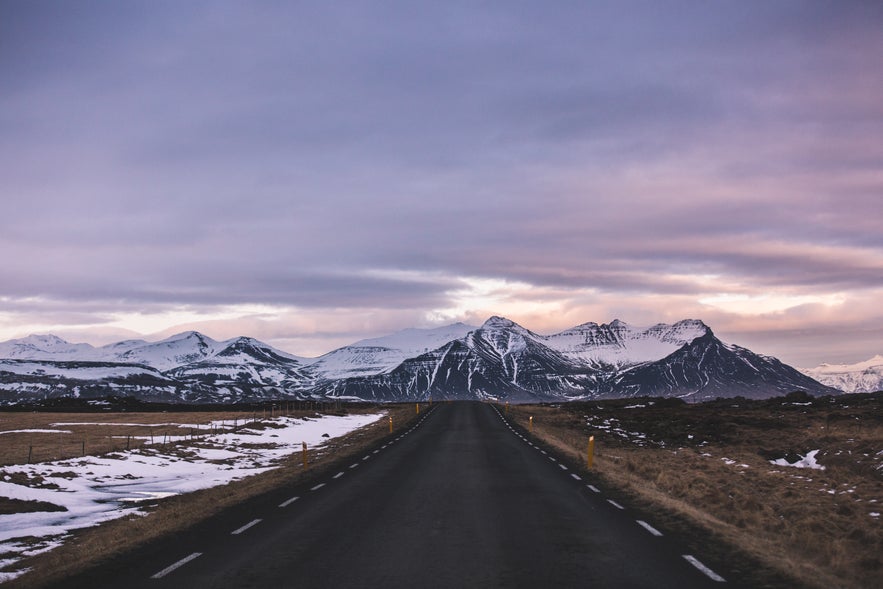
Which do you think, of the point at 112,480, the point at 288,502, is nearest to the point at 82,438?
the point at 112,480

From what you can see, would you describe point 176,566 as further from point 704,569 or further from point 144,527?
point 704,569

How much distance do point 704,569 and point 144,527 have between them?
35.5ft

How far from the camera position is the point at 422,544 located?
12023 millimetres

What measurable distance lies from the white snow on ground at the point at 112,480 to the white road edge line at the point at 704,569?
32.9 ft

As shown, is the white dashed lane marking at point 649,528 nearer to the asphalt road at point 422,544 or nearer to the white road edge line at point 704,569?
the asphalt road at point 422,544

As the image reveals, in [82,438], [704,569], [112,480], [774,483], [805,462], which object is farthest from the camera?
[82,438]

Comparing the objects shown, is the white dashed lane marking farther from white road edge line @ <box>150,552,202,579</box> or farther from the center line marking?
white road edge line @ <box>150,552,202,579</box>

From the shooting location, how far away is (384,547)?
38.6ft

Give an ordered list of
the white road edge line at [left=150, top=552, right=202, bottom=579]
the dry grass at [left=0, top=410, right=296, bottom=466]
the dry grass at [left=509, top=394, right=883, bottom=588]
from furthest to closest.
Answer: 1. the dry grass at [left=0, top=410, right=296, bottom=466]
2. the dry grass at [left=509, top=394, right=883, bottom=588]
3. the white road edge line at [left=150, top=552, right=202, bottom=579]

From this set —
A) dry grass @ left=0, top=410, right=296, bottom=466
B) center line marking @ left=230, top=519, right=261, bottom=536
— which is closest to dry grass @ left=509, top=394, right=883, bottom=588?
center line marking @ left=230, top=519, right=261, bottom=536

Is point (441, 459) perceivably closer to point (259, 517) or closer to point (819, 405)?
point (259, 517)

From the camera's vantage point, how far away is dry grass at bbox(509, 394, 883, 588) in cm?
1211

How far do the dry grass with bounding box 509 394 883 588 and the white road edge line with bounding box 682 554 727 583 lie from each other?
1.03m

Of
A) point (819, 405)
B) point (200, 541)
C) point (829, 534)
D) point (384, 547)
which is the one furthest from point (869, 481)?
point (819, 405)
